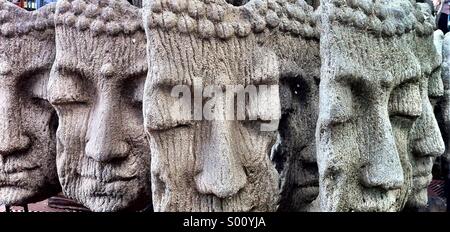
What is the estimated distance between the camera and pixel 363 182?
1.12 metres

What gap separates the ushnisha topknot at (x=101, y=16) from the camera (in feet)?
4.13

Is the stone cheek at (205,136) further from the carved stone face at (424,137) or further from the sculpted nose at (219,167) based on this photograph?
the carved stone face at (424,137)

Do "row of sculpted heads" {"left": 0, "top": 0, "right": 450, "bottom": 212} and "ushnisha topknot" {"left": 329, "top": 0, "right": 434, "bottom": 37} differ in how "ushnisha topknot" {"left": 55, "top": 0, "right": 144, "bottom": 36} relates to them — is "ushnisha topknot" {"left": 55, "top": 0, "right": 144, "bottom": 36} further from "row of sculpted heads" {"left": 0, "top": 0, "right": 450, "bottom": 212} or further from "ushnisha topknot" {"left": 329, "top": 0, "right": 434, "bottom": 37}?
"ushnisha topknot" {"left": 329, "top": 0, "right": 434, "bottom": 37}

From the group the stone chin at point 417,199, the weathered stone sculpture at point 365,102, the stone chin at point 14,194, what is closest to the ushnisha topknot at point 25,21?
the stone chin at point 14,194

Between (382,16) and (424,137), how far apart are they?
1.22 feet

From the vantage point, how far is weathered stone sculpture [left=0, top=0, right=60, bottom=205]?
1.43 meters

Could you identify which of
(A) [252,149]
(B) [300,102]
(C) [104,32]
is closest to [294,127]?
(B) [300,102]

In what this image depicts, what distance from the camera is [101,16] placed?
4.15ft

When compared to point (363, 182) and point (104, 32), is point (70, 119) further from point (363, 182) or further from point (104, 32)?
point (363, 182)

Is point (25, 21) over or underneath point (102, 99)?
over

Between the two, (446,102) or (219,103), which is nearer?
(219,103)

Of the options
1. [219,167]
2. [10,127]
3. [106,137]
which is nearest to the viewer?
[219,167]

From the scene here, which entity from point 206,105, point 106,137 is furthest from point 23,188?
point 206,105

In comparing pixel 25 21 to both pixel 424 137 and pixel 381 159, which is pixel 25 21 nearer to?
pixel 381 159
